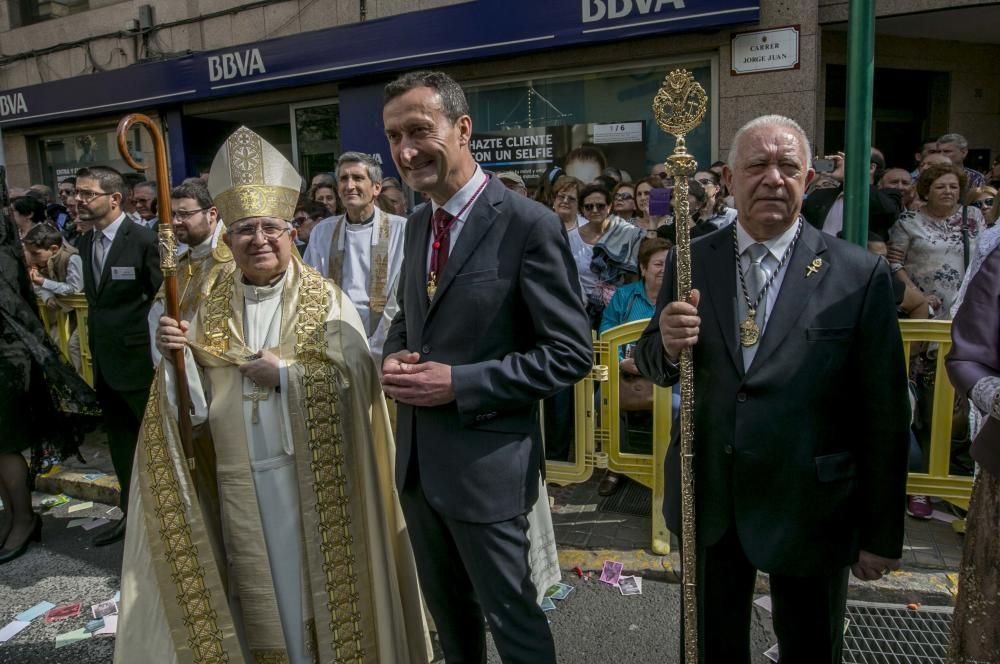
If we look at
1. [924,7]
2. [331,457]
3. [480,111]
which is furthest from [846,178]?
[480,111]

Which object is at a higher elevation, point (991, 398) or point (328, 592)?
point (991, 398)

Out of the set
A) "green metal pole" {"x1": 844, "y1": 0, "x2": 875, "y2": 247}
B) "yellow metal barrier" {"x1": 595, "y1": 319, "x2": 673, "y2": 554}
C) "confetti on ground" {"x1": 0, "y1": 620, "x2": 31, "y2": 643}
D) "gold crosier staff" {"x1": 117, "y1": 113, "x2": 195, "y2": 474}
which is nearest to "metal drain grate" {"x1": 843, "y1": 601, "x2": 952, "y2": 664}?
"yellow metal barrier" {"x1": 595, "y1": 319, "x2": 673, "y2": 554}

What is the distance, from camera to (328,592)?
111 inches

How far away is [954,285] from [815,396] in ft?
12.1

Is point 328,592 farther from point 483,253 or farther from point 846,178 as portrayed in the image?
point 846,178

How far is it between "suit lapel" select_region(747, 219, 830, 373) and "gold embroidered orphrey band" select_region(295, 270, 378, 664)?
5.18 ft

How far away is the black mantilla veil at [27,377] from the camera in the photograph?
4.42 meters

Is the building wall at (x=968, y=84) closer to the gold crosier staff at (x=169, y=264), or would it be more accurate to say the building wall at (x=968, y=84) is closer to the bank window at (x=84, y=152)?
the gold crosier staff at (x=169, y=264)

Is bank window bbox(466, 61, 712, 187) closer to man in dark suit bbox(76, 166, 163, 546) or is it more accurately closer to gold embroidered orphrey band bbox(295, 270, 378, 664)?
man in dark suit bbox(76, 166, 163, 546)

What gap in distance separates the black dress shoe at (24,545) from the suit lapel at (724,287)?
4425 mm

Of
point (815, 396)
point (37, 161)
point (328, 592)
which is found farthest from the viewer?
point (37, 161)

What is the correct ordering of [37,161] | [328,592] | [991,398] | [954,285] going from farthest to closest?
[37,161]
[954,285]
[328,592]
[991,398]

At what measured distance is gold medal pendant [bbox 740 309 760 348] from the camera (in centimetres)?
213

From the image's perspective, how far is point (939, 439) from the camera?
12.3 feet
